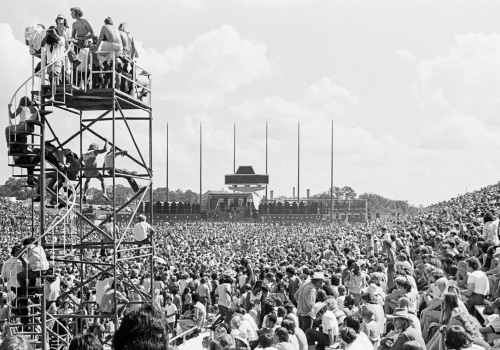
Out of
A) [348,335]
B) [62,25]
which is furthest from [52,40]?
[348,335]

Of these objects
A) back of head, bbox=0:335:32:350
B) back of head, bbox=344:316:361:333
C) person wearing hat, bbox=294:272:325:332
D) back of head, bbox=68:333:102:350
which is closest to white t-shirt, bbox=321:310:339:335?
person wearing hat, bbox=294:272:325:332

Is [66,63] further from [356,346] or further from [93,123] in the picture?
[356,346]

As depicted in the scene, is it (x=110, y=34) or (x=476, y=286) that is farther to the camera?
(x=110, y=34)

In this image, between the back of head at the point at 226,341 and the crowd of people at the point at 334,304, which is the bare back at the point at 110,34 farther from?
the back of head at the point at 226,341

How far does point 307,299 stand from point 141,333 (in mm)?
7953

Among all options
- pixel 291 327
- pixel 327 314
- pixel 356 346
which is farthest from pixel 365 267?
pixel 356 346

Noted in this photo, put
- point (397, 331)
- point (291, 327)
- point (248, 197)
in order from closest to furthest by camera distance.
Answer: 1. point (397, 331)
2. point (291, 327)
3. point (248, 197)

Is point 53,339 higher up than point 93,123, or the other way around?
point 93,123

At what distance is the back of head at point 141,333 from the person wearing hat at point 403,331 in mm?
4453

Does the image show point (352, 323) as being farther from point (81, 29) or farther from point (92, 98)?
point (81, 29)

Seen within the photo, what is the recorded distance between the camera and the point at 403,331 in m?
7.79

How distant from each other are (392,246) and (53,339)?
27.1 feet

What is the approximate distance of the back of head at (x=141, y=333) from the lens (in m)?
3.81

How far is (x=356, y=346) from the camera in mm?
7594
